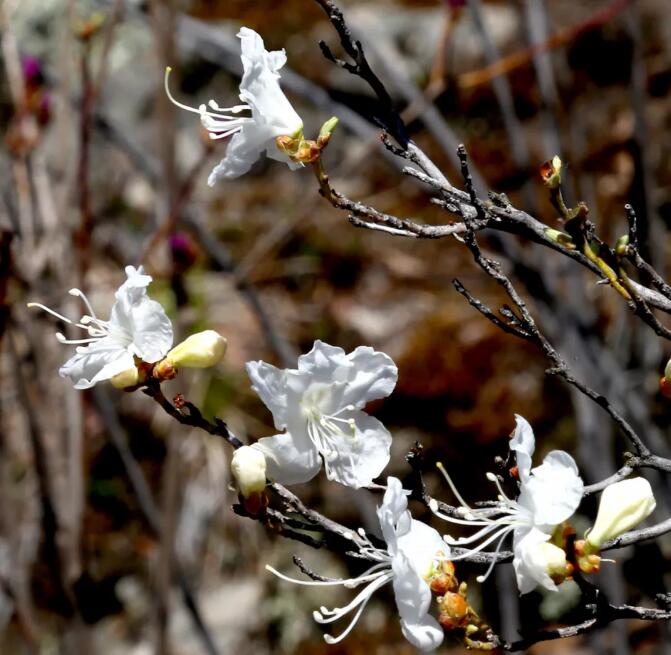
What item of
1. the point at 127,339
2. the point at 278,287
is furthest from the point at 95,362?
the point at 278,287

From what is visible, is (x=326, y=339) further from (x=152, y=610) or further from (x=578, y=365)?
(x=152, y=610)

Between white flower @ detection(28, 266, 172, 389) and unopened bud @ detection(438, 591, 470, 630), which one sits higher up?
white flower @ detection(28, 266, 172, 389)

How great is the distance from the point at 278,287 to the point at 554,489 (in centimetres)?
283

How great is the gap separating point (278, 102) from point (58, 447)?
0.90 m

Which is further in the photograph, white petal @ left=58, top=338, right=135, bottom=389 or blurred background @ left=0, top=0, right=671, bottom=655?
blurred background @ left=0, top=0, right=671, bottom=655

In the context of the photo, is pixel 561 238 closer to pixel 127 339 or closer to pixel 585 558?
pixel 585 558

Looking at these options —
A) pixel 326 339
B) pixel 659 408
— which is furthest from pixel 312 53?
pixel 659 408

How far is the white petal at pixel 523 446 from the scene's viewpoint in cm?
70

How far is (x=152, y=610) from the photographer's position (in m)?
1.44

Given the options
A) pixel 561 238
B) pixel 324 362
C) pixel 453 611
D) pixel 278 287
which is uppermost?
pixel 561 238

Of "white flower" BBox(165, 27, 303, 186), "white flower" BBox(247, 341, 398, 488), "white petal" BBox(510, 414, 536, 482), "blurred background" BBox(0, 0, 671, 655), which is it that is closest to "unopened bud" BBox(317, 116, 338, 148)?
"white flower" BBox(165, 27, 303, 186)

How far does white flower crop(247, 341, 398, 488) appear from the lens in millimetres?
797

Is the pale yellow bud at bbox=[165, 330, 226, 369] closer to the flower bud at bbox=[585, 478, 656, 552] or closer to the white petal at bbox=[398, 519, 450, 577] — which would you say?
the white petal at bbox=[398, 519, 450, 577]

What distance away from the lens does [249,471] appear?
0.75 meters
